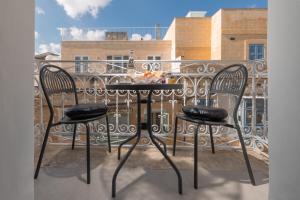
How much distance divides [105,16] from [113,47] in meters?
5.10

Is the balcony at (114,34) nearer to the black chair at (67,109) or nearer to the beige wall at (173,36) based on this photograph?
the beige wall at (173,36)

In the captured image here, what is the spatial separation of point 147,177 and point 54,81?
3.90 ft

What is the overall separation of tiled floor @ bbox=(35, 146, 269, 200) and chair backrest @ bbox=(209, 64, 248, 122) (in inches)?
19.8

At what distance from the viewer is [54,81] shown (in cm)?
189

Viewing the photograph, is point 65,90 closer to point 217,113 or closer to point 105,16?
point 217,113

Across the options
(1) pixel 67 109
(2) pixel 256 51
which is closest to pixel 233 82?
(1) pixel 67 109

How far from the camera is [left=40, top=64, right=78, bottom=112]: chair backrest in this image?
167 centimetres

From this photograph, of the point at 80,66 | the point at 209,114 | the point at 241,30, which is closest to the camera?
the point at 209,114

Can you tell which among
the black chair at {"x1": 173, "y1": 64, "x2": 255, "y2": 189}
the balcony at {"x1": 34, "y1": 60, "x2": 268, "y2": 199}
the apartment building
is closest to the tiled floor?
the balcony at {"x1": 34, "y1": 60, "x2": 268, "y2": 199}

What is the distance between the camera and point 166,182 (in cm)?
154

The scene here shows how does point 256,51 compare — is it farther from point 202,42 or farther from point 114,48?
point 114,48

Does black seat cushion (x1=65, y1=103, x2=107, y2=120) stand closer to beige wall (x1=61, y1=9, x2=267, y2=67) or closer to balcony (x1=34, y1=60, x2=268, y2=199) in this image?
balcony (x1=34, y1=60, x2=268, y2=199)
